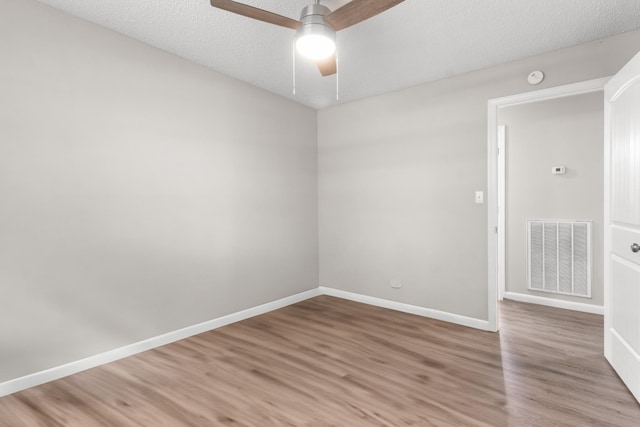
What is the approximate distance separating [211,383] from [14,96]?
2124 mm

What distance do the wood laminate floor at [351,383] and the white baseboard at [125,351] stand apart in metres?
0.06

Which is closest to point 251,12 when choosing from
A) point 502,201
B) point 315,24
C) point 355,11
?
point 315,24

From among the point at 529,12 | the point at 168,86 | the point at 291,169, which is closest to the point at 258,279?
the point at 291,169

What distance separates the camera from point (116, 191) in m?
2.48

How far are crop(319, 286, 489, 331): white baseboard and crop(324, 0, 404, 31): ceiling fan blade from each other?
2699mm

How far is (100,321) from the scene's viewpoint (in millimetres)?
2398

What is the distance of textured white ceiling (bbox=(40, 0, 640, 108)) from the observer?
83.4 inches

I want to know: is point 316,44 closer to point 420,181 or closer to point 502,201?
point 420,181

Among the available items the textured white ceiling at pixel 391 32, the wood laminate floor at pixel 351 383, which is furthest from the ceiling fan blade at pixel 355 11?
the wood laminate floor at pixel 351 383

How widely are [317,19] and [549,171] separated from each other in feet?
10.7

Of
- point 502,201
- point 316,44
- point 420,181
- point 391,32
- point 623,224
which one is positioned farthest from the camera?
point 502,201

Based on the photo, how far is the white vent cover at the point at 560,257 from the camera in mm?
3535

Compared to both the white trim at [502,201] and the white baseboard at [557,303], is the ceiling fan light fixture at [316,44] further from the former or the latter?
the white baseboard at [557,303]

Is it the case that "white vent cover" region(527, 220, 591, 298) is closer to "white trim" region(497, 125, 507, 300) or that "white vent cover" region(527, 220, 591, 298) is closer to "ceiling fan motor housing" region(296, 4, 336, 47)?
"white trim" region(497, 125, 507, 300)
